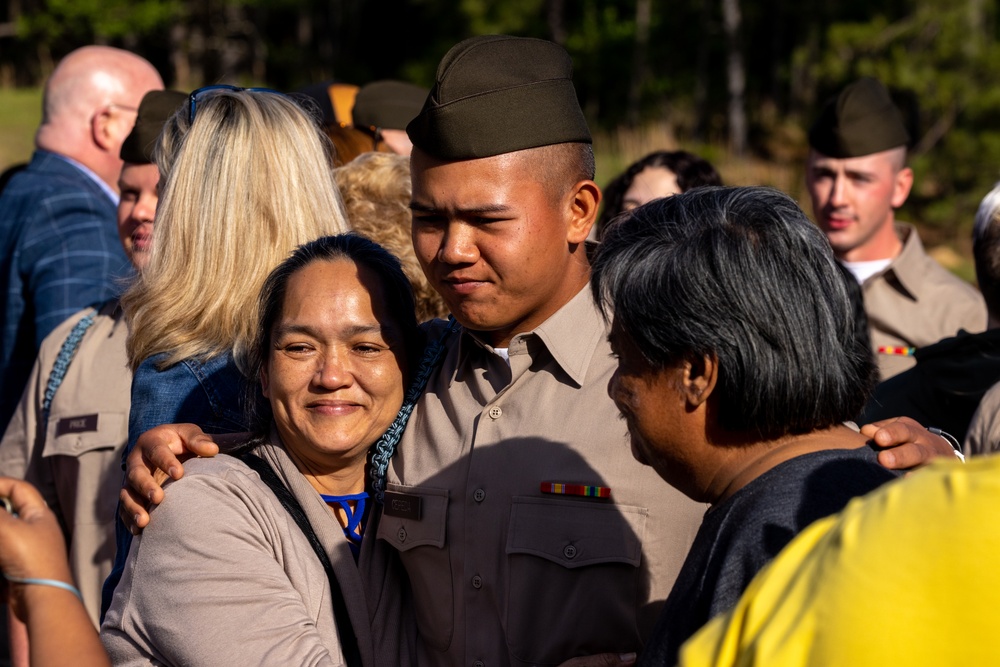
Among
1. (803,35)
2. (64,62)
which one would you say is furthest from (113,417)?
(803,35)

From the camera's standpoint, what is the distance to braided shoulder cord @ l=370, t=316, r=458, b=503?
2.61 m

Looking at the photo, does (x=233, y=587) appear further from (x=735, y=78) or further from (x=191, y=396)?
(x=735, y=78)

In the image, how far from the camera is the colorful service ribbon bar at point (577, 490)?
2.34m

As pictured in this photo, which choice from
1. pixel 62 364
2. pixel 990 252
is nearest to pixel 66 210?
pixel 62 364

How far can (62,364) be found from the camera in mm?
3641

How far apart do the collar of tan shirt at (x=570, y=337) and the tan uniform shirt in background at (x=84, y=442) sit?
159cm

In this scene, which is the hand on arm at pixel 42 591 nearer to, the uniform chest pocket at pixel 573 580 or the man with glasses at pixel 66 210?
the uniform chest pocket at pixel 573 580

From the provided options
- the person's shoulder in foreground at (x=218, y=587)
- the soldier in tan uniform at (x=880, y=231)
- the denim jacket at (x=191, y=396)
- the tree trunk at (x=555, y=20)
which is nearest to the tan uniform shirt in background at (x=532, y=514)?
the person's shoulder in foreground at (x=218, y=587)

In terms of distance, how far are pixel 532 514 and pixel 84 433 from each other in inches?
73.1

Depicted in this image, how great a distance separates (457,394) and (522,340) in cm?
21

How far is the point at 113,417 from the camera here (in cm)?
358

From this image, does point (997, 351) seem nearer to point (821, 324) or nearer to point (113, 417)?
point (821, 324)

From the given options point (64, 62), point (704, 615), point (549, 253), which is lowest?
point (704, 615)

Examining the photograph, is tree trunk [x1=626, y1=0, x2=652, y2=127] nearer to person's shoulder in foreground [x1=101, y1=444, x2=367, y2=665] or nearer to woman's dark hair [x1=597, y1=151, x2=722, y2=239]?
woman's dark hair [x1=597, y1=151, x2=722, y2=239]
